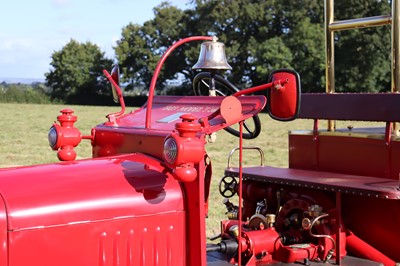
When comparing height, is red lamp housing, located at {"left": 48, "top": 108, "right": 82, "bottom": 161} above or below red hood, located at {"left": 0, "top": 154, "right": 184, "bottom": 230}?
above

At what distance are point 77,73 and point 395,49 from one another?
49759 millimetres

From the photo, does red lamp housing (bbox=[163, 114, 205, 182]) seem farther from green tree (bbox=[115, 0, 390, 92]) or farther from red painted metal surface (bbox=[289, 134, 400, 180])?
green tree (bbox=[115, 0, 390, 92])

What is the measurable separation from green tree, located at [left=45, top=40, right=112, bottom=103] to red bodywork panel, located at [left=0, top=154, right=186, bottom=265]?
48.0 metres

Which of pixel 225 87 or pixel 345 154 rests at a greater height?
pixel 225 87

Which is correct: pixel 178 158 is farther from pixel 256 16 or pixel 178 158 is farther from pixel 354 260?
pixel 256 16

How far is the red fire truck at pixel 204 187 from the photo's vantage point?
101 inches

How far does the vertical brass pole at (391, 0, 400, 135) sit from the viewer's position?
12.4 ft

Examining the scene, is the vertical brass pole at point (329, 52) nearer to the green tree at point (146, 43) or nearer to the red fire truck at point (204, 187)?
the red fire truck at point (204, 187)

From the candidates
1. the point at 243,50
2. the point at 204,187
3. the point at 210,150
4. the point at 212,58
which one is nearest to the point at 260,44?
the point at 243,50

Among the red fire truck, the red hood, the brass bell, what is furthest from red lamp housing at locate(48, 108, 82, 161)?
the brass bell

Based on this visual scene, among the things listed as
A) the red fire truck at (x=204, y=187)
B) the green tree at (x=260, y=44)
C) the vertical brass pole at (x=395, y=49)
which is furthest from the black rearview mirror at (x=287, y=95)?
the green tree at (x=260, y=44)

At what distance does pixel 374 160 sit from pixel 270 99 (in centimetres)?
118

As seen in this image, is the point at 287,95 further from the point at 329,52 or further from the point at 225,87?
the point at 329,52

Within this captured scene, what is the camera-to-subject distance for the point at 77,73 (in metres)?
52.1
